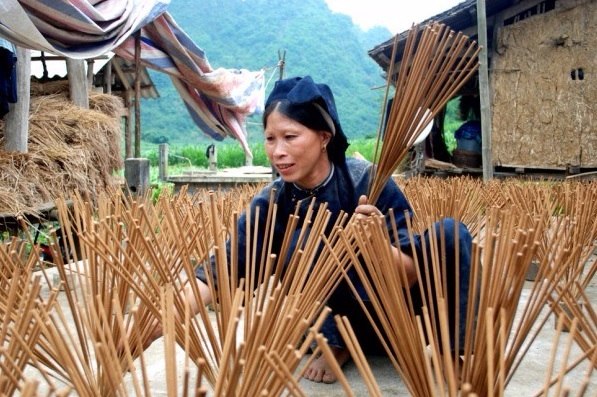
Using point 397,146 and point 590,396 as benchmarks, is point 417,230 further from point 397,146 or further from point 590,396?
point 590,396

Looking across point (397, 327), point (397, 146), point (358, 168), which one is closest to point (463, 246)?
point (397, 146)

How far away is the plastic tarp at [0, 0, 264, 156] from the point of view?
2918mm

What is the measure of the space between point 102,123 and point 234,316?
10.5 feet

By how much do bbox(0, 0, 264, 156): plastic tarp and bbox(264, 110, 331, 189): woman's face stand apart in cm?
179

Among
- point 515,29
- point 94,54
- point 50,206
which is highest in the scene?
point 515,29

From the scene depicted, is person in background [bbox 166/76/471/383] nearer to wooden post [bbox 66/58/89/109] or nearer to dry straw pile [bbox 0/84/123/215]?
dry straw pile [bbox 0/84/123/215]

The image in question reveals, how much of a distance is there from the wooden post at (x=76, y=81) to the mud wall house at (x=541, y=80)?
3.48m

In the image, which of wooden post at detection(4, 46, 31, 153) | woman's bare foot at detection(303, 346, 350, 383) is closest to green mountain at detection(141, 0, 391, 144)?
wooden post at detection(4, 46, 31, 153)

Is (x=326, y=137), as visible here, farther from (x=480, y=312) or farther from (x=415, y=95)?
(x=480, y=312)

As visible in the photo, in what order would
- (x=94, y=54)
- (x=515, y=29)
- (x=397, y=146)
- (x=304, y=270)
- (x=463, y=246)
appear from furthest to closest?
(x=515, y=29) < (x=94, y=54) < (x=397, y=146) < (x=463, y=246) < (x=304, y=270)

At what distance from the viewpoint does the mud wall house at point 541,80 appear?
5.79 m

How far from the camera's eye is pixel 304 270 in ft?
3.34

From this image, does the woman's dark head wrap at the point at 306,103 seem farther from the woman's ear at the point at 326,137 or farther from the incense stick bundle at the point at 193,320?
the incense stick bundle at the point at 193,320

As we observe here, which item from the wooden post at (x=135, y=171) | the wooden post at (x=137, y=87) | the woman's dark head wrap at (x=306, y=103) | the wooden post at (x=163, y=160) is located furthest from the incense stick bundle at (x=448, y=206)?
the wooden post at (x=163, y=160)
